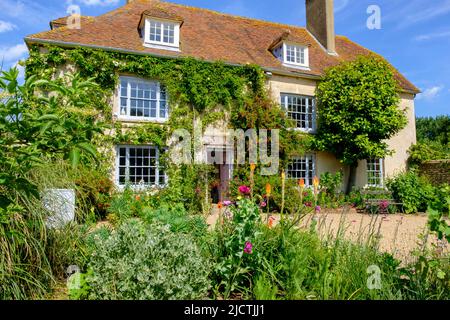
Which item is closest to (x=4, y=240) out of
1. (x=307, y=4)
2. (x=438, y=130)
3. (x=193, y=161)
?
(x=193, y=161)

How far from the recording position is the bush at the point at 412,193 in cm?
1161

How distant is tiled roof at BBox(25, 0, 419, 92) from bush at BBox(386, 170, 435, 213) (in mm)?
6074

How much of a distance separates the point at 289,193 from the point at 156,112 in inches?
237

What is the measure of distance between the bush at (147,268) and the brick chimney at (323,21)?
655 inches

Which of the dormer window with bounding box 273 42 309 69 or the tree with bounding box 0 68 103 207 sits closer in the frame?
the tree with bounding box 0 68 103 207

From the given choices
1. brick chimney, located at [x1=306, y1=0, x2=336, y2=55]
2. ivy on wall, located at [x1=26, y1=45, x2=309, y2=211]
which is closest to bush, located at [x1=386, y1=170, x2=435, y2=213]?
ivy on wall, located at [x1=26, y1=45, x2=309, y2=211]

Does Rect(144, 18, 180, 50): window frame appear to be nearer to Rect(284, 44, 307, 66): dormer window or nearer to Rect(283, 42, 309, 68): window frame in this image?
Rect(283, 42, 309, 68): window frame

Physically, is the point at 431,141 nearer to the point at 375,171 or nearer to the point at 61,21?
the point at 375,171

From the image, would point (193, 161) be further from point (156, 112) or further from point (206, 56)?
point (206, 56)

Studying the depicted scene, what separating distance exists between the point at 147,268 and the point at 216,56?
11.7 m

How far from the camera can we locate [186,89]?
39.9 ft

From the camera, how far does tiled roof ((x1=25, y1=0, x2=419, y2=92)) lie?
37.8 feet

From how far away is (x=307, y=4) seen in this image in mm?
18109

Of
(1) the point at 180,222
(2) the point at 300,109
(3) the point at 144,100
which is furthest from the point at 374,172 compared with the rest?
(1) the point at 180,222
